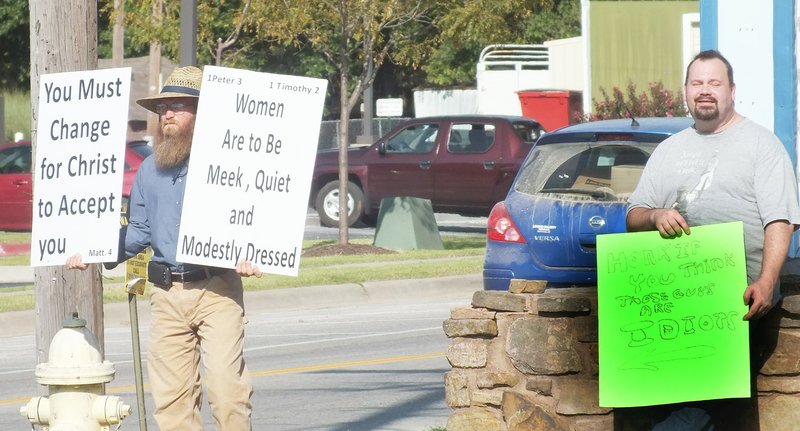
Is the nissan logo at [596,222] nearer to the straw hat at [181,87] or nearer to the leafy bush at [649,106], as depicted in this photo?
the straw hat at [181,87]

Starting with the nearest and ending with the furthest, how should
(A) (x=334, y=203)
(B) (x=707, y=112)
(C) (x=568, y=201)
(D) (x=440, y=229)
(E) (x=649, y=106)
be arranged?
(B) (x=707, y=112)
(C) (x=568, y=201)
(A) (x=334, y=203)
(D) (x=440, y=229)
(E) (x=649, y=106)

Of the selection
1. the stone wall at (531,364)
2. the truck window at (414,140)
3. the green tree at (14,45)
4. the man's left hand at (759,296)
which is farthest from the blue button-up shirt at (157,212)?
the green tree at (14,45)

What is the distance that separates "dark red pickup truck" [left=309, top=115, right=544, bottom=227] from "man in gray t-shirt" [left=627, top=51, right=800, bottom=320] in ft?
51.4

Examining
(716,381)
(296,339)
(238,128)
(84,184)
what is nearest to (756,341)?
(716,381)

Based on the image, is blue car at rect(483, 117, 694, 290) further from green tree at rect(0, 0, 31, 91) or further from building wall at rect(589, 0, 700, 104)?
green tree at rect(0, 0, 31, 91)

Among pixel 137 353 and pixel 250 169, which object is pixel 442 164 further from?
pixel 250 169

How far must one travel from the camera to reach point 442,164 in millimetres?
21781

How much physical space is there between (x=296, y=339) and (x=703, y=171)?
24.3 feet

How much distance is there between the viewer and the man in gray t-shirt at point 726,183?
508 centimetres

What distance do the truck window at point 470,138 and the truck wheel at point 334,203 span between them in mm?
1682

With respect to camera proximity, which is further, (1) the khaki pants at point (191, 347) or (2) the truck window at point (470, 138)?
(2) the truck window at point (470, 138)

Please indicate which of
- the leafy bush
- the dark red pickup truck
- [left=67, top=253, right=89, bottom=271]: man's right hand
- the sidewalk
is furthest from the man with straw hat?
the leafy bush

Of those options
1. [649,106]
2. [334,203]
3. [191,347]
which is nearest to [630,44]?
[649,106]

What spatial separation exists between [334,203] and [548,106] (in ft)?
54.6
